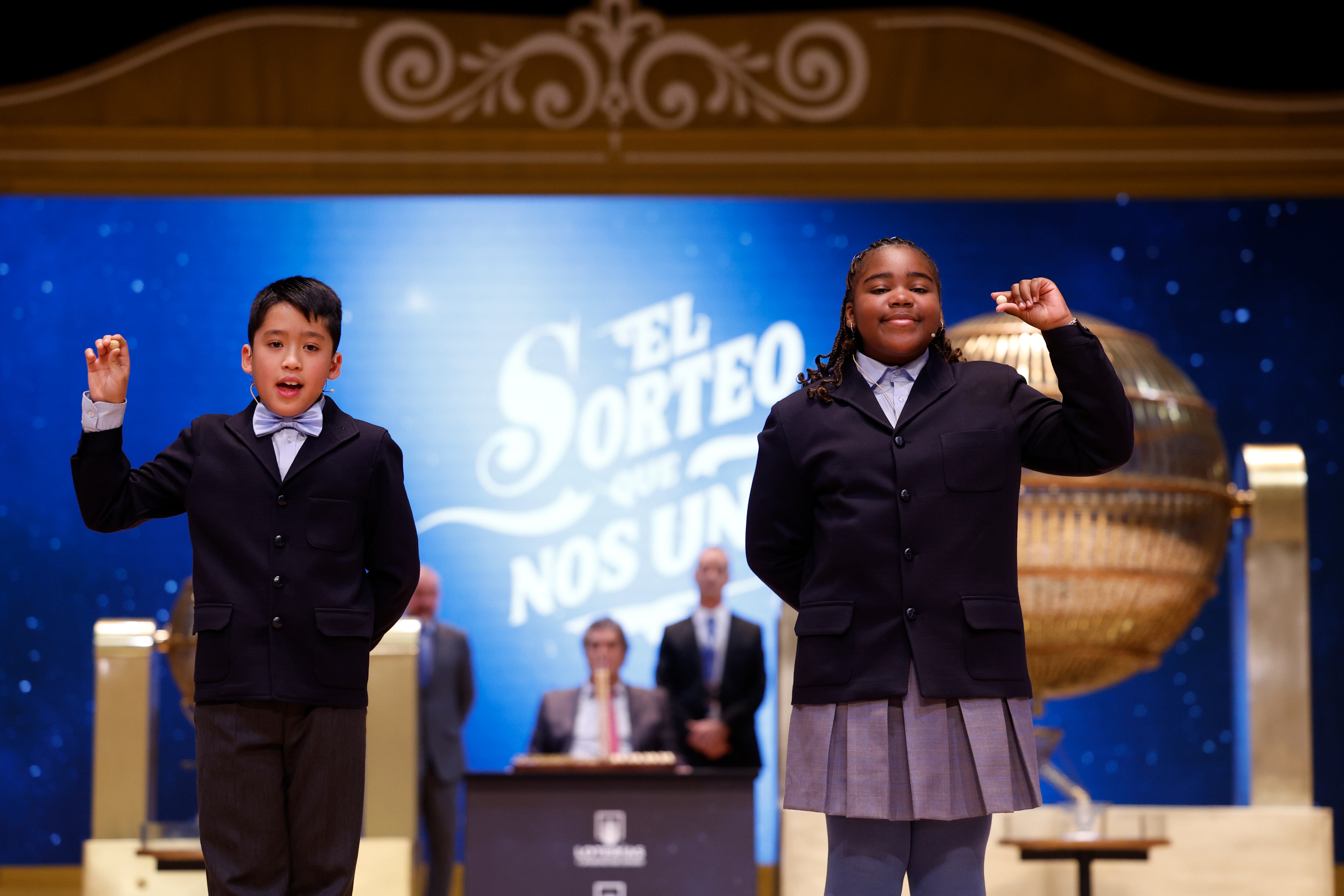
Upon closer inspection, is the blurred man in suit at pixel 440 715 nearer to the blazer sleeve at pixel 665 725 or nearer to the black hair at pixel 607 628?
the black hair at pixel 607 628

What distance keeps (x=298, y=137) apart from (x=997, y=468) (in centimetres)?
544

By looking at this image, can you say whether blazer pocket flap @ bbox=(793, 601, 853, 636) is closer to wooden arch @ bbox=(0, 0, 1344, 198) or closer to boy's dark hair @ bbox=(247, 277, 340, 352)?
boy's dark hair @ bbox=(247, 277, 340, 352)

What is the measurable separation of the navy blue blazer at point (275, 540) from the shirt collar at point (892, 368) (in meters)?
0.79

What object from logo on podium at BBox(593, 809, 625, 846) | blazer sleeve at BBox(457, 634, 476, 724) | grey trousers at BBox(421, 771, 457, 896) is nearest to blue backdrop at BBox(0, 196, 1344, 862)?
blazer sleeve at BBox(457, 634, 476, 724)

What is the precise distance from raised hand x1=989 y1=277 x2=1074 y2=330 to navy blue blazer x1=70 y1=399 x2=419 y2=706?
1.04 m

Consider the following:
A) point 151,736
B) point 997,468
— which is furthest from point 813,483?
point 151,736

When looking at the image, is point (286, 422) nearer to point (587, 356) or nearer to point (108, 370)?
point (108, 370)

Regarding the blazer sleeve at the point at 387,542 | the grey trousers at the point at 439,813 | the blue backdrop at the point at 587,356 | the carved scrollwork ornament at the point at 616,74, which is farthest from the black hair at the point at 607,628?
the blazer sleeve at the point at 387,542

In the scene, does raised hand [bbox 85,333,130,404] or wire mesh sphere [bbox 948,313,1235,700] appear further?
wire mesh sphere [bbox 948,313,1235,700]

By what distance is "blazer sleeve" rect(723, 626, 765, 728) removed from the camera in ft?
17.6

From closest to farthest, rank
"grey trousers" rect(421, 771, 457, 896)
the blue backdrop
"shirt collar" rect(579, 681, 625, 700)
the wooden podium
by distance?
the wooden podium
"shirt collar" rect(579, 681, 625, 700)
"grey trousers" rect(421, 771, 457, 896)
the blue backdrop

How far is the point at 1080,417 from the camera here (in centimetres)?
211

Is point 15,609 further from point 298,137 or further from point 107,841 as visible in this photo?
point 107,841

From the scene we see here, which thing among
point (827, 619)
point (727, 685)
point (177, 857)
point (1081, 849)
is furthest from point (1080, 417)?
point (727, 685)
